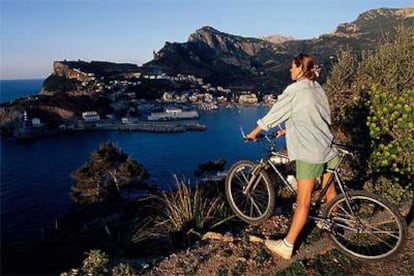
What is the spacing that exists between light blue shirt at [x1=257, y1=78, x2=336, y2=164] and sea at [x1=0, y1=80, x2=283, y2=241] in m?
24.3

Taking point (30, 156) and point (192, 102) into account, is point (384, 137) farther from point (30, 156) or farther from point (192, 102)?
point (192, 102)

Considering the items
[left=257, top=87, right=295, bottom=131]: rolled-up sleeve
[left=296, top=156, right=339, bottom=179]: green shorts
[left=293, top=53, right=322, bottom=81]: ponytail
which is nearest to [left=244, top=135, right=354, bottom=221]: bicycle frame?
[left=296, top=156, right=339, bottom=179]: green shorts

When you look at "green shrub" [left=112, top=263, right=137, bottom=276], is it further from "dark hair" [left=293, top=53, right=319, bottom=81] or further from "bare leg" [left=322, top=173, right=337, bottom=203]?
"dark hair" [left=293, top=53, right=319, bottom=81]

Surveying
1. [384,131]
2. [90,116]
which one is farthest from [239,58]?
[384,131]

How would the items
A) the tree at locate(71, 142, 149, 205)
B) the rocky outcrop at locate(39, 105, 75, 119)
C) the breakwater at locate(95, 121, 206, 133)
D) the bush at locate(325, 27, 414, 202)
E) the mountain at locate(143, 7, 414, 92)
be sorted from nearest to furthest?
the bush at locate(325, 27, 414, 202), the tree at locate(71, 142, 149, 205), the breakwater at locate(95, 121, 206, 133), the rocky outcrop at locate(39, 105, 75, 119), the mountain at locate(143, 7, 414, 92)

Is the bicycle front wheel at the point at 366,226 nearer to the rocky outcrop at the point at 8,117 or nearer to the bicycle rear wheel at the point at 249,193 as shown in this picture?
the bicycle rear wheel at the point at 249,193

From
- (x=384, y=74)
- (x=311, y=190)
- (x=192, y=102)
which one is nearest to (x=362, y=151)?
(x=311, y=190)

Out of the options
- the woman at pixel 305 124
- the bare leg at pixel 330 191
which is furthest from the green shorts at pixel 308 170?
the bare leg at pixel 330 191

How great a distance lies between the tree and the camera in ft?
95.6

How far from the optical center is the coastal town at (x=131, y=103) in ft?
282

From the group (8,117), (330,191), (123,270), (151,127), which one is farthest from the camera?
(8,117)

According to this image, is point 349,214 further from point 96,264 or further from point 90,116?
point 90,116

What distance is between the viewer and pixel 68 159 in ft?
202

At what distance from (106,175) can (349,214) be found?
26.7m
